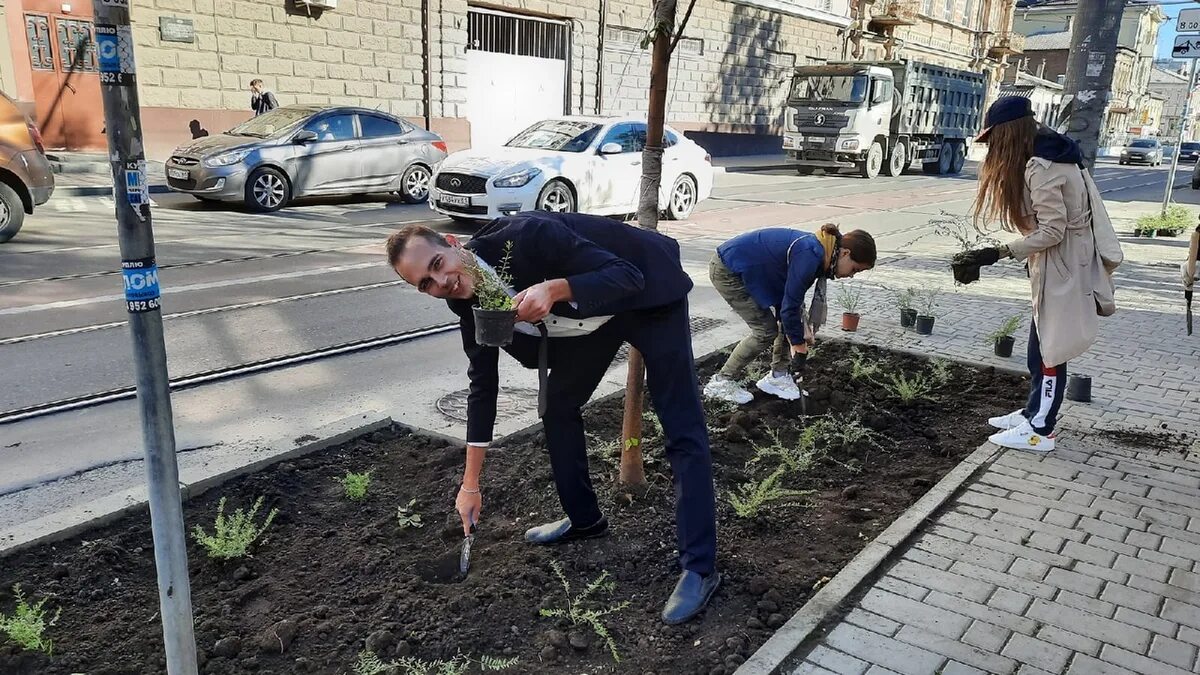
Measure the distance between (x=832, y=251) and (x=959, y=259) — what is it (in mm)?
672

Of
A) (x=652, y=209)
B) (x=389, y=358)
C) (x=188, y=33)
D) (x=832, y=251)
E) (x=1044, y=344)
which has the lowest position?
(x=389, y=358)

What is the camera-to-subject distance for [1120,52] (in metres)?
74.1

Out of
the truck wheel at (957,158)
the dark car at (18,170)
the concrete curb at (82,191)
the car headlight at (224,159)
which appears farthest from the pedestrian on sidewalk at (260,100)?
the truck wheel at (957,158)

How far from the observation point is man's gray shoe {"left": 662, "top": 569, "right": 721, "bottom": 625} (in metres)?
2.97

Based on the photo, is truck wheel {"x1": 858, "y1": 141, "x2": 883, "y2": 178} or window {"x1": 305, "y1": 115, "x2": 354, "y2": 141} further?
truck wheel {"x1": 858, "y1": 141, "x2": 883, "y2": 178}

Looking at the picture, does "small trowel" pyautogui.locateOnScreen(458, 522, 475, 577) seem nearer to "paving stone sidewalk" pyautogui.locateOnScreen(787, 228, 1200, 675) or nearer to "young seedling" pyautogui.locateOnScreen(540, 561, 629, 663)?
"young seedling" pyautogui.locateOnScreen(540, 561, 629, 663)

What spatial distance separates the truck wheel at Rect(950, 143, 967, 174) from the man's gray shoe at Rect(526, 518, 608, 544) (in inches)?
1157

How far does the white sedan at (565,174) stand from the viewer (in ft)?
37.9

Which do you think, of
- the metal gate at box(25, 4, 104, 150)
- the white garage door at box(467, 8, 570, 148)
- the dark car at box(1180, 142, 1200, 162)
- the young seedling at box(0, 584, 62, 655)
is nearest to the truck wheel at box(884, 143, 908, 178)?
the white garage door at box(467, 8, 570, 148)

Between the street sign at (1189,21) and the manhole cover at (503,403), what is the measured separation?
44.0ft

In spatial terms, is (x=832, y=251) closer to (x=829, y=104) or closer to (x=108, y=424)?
(x=108, y=424)

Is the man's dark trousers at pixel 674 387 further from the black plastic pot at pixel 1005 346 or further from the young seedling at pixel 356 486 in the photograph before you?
the black plastic pot at pixel 1005 346

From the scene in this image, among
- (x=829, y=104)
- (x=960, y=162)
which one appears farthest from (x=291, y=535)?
(x=960, y=162)

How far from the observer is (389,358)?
6.36m
